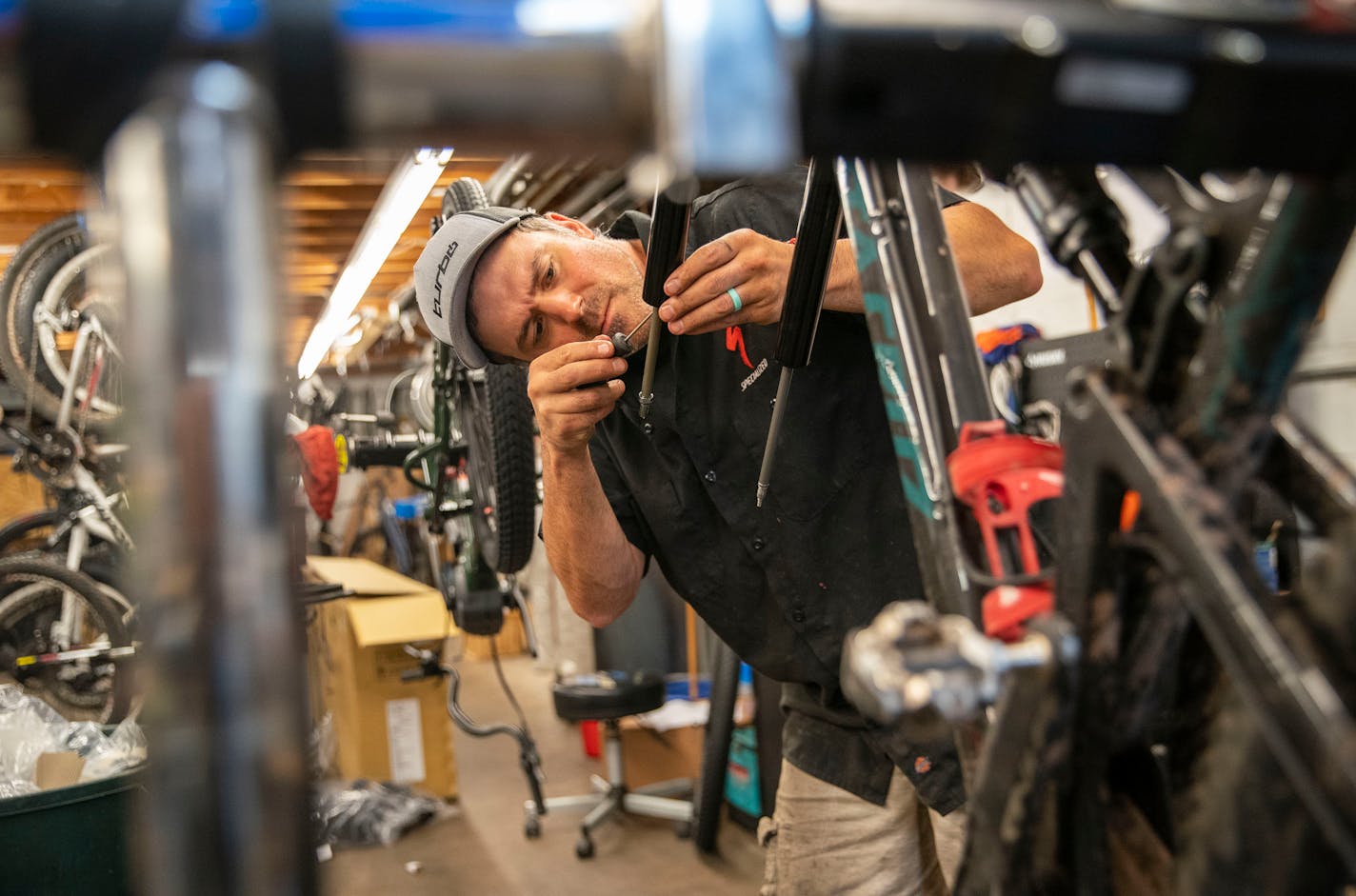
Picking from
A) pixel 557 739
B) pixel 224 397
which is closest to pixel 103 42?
pixel 224 397

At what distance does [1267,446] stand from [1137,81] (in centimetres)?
18

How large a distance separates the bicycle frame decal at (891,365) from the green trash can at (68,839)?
1239mm

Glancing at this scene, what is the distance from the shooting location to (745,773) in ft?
10.5

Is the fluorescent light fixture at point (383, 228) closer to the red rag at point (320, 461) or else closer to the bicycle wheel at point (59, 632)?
the red rag at point (320, 461)

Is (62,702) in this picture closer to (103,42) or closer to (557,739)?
(557,739)

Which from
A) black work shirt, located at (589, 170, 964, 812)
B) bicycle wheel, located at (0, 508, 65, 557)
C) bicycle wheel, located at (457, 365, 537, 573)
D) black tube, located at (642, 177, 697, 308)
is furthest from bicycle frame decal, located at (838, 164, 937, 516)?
bicycle wheel, located at (0, 508, 65, 557)

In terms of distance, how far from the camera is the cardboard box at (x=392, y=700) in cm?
371

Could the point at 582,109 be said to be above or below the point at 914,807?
above

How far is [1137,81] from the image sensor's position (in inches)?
11.2

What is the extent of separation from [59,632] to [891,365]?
3.97m

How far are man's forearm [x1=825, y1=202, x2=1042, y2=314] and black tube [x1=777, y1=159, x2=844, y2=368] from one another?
0.99ft

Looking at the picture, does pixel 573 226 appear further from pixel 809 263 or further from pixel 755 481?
pixel 809 263

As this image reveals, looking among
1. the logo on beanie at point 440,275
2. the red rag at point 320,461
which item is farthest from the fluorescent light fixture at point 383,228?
the logo on beanie at point 440,275

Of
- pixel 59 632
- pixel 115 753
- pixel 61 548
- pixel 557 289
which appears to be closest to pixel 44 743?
pixel 115 753
